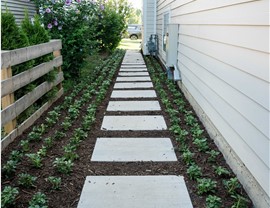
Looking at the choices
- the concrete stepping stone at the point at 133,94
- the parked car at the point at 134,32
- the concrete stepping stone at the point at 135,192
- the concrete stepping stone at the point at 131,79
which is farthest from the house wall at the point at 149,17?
the parked car at the point at 134,32

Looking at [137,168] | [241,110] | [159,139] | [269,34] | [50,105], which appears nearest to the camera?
[269,34]

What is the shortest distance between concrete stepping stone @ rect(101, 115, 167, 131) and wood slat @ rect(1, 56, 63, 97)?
1.01 meters

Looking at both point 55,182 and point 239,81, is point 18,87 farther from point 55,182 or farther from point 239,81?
point 239,81

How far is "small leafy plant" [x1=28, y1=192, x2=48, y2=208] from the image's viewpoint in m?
1.99

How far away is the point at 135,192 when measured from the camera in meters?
2.22

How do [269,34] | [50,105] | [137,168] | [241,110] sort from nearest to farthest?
[269,34]
[241,110]
[137,168]
[50,105]

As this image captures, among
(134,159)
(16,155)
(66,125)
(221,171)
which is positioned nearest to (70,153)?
(16,155)

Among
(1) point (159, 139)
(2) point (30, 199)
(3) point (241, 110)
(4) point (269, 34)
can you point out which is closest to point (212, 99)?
(1) point (159, 139)

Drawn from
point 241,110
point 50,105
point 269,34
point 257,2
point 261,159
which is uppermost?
point 257,2

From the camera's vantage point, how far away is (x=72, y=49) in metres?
6.07

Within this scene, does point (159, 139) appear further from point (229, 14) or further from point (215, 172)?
point (229, 14)

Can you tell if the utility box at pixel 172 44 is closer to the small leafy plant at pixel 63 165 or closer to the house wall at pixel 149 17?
the small leafy plant at pixel 63 165

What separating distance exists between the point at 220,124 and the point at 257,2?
1238mm

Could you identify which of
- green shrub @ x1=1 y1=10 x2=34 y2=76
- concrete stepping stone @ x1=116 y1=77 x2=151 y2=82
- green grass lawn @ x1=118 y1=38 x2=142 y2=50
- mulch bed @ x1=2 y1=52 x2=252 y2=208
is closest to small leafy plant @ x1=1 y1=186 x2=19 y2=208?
mulch bed @ x1=2 y1=52 x2=252 y2=208
